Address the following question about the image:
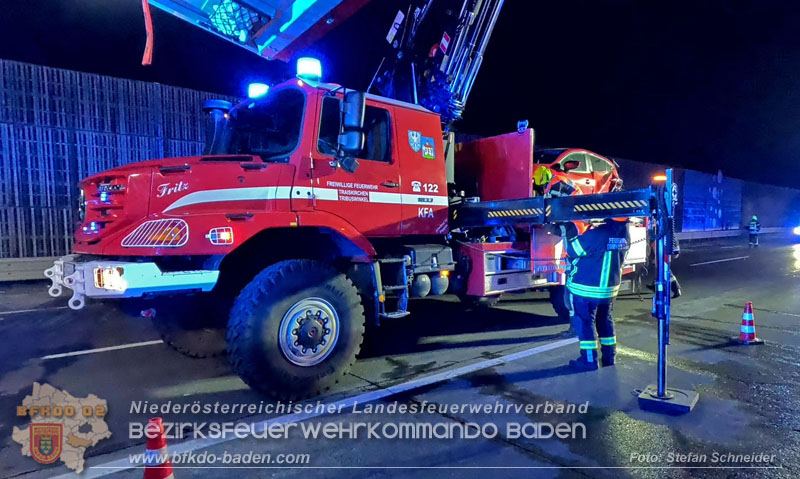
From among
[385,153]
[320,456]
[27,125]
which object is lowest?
[320,456]

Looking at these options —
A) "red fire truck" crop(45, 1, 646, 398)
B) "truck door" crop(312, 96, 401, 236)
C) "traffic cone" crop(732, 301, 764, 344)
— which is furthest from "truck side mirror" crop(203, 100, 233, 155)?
"traffic cone" crop(732, 301, 764, 344)

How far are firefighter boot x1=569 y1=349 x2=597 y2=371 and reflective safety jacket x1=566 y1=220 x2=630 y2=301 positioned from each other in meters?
0.56

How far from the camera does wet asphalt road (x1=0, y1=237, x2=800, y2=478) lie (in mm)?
3133

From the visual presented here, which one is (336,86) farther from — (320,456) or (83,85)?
(83,85)

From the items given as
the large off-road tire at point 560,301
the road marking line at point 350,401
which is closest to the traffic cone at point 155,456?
the road marking line at point 350,401

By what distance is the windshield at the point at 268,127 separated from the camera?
15.2ft

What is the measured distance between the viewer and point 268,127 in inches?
195

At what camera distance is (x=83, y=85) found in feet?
36.5

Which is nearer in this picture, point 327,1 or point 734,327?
point 327,1

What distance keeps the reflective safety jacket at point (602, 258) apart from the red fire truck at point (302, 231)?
75 centimetres

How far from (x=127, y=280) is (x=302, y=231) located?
1.61 m

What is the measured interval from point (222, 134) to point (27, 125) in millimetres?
8287

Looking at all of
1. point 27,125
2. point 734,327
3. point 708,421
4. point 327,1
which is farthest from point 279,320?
point 27,125

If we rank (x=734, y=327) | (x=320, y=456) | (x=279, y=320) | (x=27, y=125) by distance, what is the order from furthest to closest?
1. (x=27, y=125)
2. (x=734, y=327)
3. (x=279, y=320)
4. (x=320, y=456)
